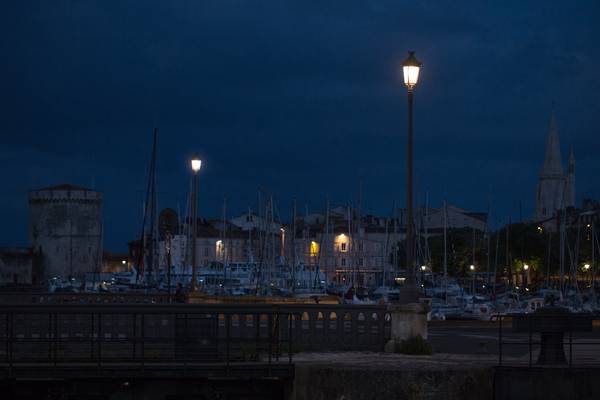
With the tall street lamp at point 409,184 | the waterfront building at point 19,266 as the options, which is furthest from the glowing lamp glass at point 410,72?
the waterfront building at point 19,266

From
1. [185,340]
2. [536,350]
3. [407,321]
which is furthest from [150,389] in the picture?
[536,350]

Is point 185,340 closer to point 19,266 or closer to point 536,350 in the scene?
point 536,350

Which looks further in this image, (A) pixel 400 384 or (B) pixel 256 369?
(B) pixel 256 369

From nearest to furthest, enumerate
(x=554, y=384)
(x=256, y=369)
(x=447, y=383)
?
(x=447, y=383) < (x=554, y=384) < (x=256, y=369)

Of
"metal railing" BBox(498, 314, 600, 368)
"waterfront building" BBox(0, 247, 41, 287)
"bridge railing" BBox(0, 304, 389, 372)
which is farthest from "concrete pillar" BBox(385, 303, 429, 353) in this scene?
"waterfront building" BBox(0, 247, 41, 287)

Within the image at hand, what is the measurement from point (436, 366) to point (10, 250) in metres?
126

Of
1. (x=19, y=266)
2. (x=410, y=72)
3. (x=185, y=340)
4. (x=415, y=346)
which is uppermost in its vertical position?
(x=410, y=72)

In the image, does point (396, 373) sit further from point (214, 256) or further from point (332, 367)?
point (214, 256)

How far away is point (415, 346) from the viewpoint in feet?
81.8

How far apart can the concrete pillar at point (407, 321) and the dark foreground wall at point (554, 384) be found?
385 cm

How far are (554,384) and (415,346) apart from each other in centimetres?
430

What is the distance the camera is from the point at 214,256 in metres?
183

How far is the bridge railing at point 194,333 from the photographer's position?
2188cm

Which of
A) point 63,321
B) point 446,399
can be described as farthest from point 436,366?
point 63,321
